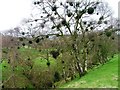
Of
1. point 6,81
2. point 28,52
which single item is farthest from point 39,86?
point 28,52

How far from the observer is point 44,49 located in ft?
204

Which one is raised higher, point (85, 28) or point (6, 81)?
point (85, 28)

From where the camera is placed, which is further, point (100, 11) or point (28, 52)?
point (28, 52)

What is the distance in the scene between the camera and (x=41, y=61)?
69.7m

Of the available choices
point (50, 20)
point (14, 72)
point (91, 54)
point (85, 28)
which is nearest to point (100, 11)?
point (85, 28)

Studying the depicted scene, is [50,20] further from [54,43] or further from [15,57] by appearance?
[15,57]

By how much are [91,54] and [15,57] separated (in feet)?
60.1

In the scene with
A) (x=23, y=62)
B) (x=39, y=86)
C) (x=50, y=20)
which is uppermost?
(x=50, y=20)

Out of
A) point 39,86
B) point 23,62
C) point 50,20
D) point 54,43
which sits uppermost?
point 50,20

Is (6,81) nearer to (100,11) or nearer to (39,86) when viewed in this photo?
(39,86)

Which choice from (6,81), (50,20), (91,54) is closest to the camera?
(50,20)

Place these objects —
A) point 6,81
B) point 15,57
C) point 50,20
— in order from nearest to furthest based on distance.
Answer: point 50,20 → point 6,81 → point 15,57

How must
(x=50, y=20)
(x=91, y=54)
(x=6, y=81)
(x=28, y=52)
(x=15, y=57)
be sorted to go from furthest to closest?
(x=28, y=52) → (x=15, y=57) → (x=6, y=81) → (x=91, y=54) → (x=50, y=20)

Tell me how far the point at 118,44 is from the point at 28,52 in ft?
67.8
